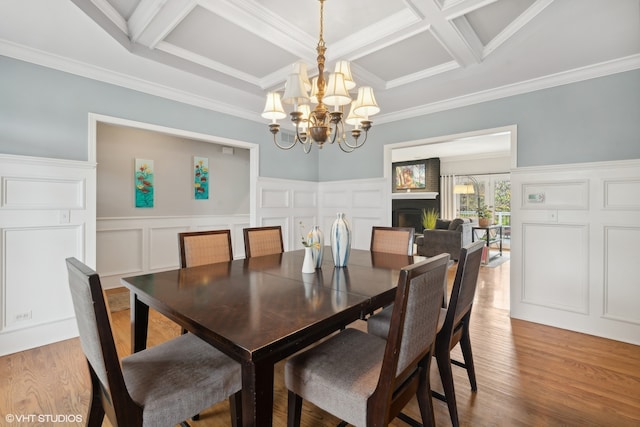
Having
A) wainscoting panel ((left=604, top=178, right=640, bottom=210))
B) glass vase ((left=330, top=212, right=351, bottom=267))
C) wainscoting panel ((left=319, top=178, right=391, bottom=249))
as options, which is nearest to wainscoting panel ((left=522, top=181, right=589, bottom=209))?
wainscoting panel ((left=604, top=178, right=640, bottom=210))

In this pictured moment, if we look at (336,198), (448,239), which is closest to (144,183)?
(336,198)

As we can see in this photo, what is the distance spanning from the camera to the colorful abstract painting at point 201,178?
498cm

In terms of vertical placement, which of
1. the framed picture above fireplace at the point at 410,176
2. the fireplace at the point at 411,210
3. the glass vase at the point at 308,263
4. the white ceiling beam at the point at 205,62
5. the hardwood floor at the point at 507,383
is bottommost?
the hardwood floor at the point at 507,383

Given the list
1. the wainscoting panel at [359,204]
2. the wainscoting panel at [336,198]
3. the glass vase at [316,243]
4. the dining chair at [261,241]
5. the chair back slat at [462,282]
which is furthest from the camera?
the wainscoting panel at [336,198]

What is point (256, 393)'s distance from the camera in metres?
0.96

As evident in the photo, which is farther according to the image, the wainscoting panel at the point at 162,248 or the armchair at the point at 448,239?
the armchair at the point at 448,239

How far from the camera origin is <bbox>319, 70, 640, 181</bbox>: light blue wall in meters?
2.60

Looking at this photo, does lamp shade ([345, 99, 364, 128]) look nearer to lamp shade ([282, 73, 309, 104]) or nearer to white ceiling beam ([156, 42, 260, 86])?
lamp shade ([282, 73, 309, 104])

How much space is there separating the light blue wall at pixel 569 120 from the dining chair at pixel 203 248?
9.39ft

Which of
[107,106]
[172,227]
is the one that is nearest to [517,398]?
[107,106]

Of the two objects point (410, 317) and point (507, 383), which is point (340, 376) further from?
point (507, 383)

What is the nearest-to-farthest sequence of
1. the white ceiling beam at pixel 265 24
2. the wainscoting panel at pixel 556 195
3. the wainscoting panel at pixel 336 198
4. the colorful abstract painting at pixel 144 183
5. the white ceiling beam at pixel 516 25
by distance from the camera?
the white ceiling beam at pixel 265 24 → the white ceiling beam at pixel 516 25 → the wainscoting panel at pixel 556 195 → the colorful abstract painting at pixel 144 183 → the wainscoting panel at pixel 336 198

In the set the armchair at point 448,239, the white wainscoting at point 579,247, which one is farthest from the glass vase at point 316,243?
the armchair at point 448,239

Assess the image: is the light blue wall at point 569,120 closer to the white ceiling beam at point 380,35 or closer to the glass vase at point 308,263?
the white ceiling beam at point 380,35
